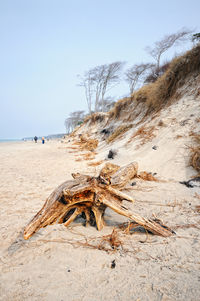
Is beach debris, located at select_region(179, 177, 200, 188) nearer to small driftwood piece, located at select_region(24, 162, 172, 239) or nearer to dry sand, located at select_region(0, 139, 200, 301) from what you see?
dry sand, located at select_region(0, 139, 200, 301)

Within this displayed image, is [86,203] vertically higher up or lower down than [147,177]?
higher up

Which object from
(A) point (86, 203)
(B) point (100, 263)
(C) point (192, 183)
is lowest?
(C) point (192, 183)

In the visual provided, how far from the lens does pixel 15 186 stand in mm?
5242

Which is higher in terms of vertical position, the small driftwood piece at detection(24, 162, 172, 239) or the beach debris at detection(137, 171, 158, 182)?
the small driftwood piece at detection(24, 162, 172, 239)

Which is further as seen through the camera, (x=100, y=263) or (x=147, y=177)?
(x=147, y=177)

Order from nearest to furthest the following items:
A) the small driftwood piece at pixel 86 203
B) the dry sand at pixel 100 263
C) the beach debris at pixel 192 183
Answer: the dry sand at pixel 100 263 < the small driftwood piece at pixel 86 203 < the beach debris at pixel 192 183

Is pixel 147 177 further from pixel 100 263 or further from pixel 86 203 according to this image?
pixel 100 263

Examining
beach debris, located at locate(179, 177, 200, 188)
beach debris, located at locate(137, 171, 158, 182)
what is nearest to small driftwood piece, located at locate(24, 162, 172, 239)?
beach debris, located at locate(179, 177, 200, 188)

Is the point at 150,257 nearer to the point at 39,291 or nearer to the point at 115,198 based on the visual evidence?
the point at 115,198

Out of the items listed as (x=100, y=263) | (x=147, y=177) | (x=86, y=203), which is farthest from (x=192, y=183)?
(x=100, y=263)

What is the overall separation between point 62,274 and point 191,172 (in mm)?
4774

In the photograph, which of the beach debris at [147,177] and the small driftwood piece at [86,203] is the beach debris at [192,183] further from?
the small driftwood piece at [86,203]

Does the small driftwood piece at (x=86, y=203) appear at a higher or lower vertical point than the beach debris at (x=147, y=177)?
higher

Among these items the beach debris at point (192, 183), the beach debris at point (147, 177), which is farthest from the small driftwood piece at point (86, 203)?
the beach debris at point (147, 177)
